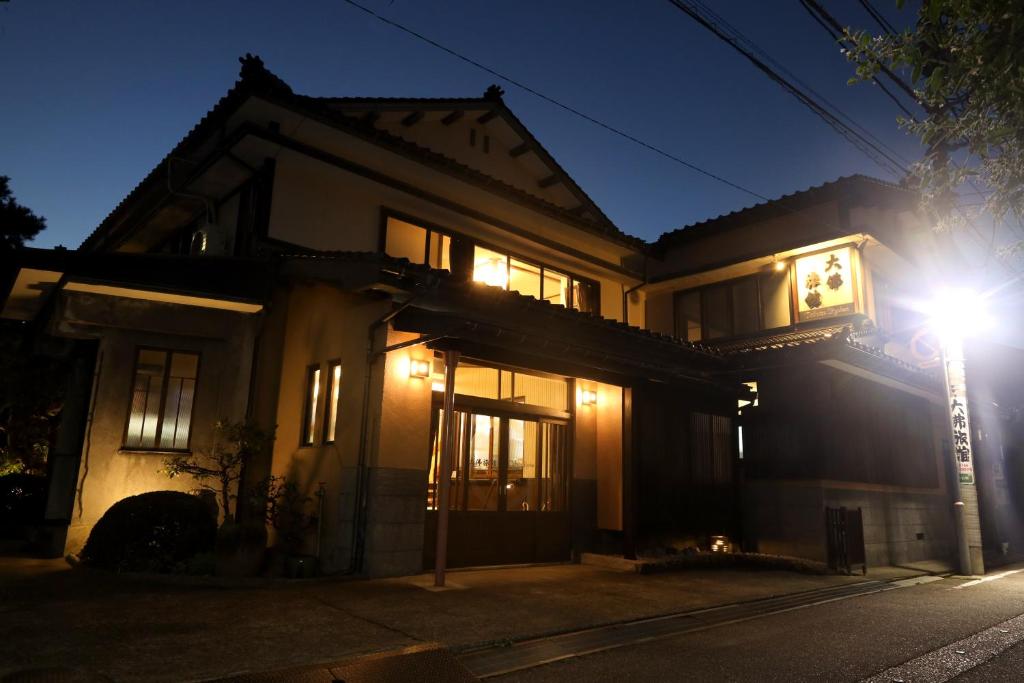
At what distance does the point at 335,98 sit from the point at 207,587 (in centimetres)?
855

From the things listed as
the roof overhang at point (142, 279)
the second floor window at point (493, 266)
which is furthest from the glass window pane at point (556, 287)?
the roof overhang at point (142, 279)

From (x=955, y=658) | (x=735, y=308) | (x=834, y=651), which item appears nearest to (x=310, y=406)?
(x=834, y=651)

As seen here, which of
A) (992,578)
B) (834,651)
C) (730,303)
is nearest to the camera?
(834,651)

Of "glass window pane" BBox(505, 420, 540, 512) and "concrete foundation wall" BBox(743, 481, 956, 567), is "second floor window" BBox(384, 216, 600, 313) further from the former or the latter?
"concrete foundation wall" BBox(743, 481, 956, 567)

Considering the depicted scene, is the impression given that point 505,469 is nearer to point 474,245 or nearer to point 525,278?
point 474,245

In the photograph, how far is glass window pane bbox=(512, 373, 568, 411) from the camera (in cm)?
1117

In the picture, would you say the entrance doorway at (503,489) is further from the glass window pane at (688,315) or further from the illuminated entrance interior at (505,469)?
the glass window pane at (688,315)

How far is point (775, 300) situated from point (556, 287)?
5343 millimetres

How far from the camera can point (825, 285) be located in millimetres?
14898

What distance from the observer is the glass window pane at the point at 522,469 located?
10.8m

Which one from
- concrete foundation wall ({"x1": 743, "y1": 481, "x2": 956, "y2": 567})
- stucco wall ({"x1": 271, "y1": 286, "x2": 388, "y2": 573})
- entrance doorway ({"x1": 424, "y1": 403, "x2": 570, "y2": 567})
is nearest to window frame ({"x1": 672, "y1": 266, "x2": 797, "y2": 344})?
concrete foundation wall ({"x1": 743, "y1": 481, "x2": 956, "y2": 567})

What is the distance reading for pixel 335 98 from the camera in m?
12.1

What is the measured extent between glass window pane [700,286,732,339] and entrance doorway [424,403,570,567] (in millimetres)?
6761

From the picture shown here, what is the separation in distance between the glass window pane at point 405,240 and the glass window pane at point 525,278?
2.30 meters
